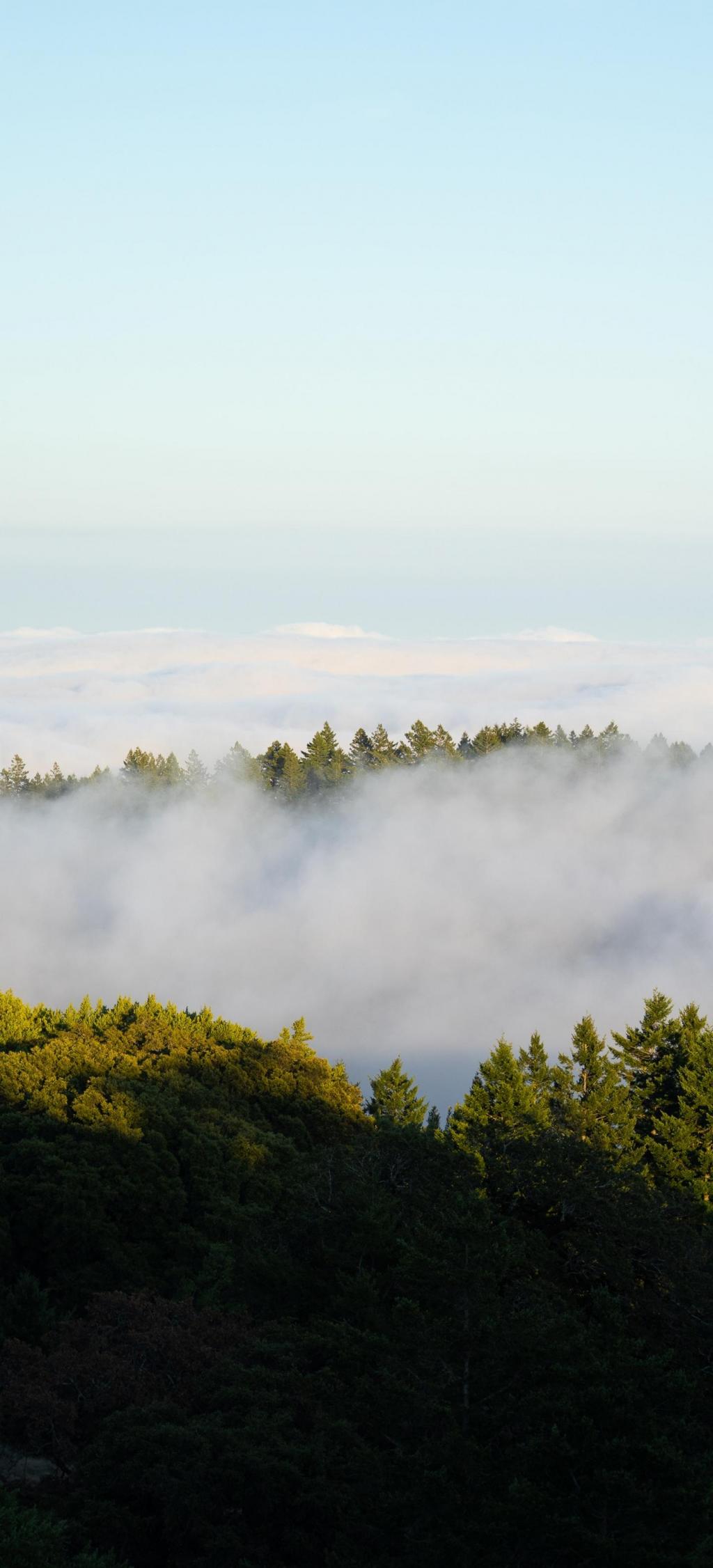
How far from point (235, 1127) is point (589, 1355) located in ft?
99.2

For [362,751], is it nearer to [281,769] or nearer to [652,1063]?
[281,769]

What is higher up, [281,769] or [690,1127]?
[281,769]

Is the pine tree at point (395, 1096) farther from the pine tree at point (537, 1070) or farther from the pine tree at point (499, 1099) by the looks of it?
the pine tree at point (499, 1099)

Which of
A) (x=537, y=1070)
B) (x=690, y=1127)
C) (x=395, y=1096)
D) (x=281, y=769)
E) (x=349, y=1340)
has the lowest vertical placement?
(x=349, y=1340)

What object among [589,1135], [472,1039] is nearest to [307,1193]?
[589,1135]

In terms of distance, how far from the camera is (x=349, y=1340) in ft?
88.2

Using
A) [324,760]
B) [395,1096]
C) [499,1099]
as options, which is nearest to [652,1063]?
[499,1099]

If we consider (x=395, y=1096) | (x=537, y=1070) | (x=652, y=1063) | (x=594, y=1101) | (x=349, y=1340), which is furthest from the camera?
(x=395, y=1096)

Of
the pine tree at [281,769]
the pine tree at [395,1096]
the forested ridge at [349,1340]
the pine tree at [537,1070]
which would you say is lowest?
the forested ridge at [349,1340]

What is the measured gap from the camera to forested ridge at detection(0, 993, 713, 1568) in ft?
71.5

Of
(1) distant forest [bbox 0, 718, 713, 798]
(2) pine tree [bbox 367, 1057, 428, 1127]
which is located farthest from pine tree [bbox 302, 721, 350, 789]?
(2) pine tree [bbox 367, 1057, 428, 1127]

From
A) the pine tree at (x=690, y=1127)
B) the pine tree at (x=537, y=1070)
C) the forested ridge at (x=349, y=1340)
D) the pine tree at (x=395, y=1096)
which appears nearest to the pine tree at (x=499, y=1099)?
the forested ridge at (x=349, y=1340)

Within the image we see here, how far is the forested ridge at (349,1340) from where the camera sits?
71.5 feet

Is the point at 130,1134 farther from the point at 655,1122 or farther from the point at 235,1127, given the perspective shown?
the point at 655,1122
